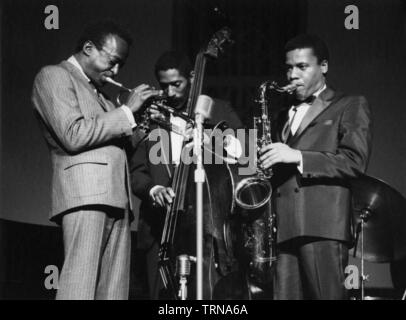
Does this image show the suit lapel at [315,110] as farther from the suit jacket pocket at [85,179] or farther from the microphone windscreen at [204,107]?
the suit jacket pocket at [85,179]

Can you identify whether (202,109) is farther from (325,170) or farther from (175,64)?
(175,64)

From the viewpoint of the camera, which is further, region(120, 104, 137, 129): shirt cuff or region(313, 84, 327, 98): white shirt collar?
region(313, 84, 327, 98): white shirt collar

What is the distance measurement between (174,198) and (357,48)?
1588mm

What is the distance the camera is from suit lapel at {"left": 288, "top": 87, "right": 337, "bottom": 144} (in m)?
3.61

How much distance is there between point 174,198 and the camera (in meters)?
3.54

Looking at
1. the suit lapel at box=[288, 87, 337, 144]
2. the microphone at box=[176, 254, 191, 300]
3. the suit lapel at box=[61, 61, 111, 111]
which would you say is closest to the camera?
the microphone at box=[176, 254, 191, 300]

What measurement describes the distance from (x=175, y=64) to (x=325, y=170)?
1.10 metres

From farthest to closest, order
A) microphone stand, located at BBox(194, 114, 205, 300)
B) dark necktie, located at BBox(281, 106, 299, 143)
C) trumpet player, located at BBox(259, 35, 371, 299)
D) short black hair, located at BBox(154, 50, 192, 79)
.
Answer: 1. short black hair, located at BBox(154, 50, 192, 79)
2. dark necktie, located at BBox(281, 106, 299, 143)
3. trumpet player, located at BBox(259, 35, 371, 299)
4. microphone stand, located at BBox(194, 114, 205, 300)

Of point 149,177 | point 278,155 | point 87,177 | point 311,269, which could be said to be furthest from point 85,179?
point 311,269

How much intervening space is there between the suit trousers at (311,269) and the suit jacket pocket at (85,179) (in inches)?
37.6

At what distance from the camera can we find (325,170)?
136 inches

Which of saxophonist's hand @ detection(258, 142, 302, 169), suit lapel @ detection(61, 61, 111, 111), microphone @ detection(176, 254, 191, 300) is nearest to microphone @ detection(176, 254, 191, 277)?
microphone @ detection(176, 254, 191, 300)

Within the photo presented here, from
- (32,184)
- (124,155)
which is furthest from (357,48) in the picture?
(32,184)

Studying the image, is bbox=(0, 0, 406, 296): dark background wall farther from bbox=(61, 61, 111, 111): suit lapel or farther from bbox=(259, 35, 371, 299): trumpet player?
bbox=(61, 61, 111, 111): suit lapel
